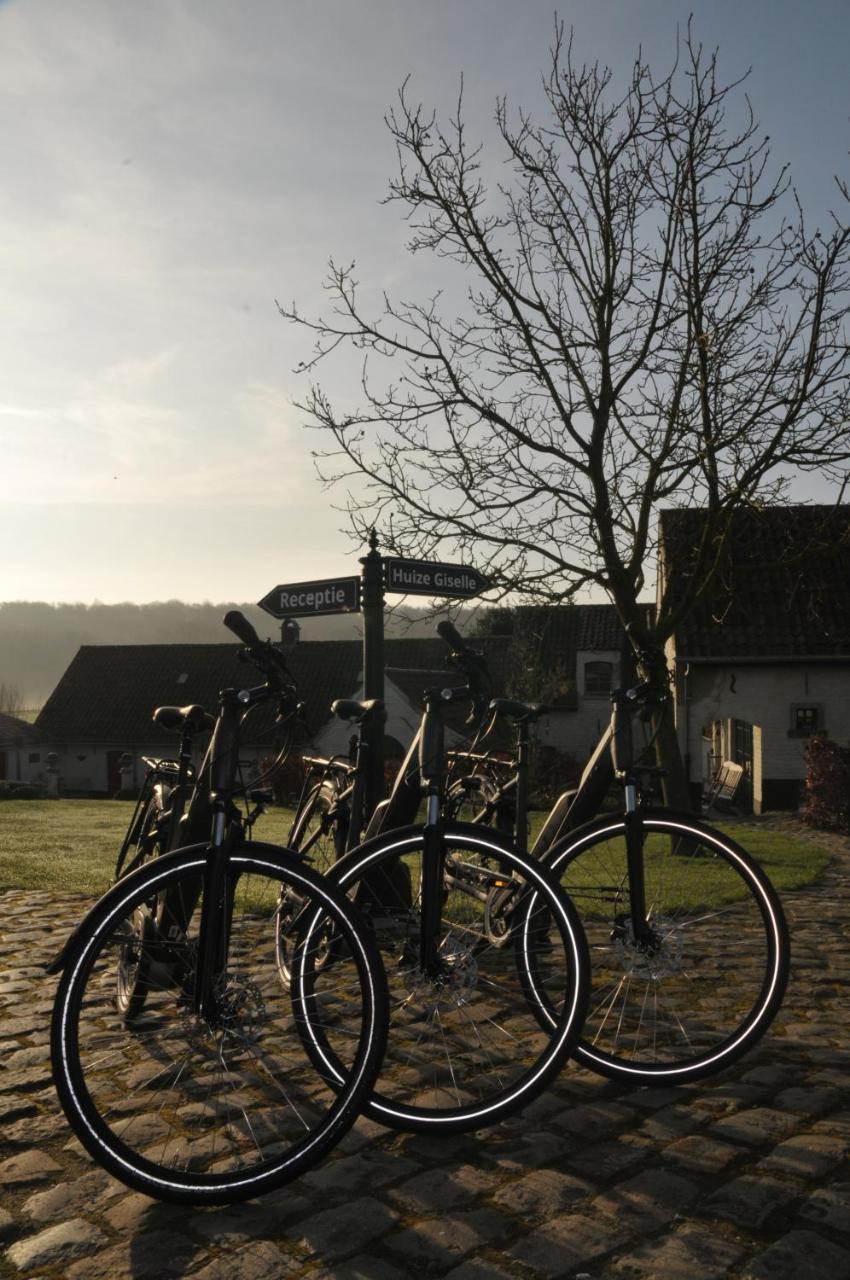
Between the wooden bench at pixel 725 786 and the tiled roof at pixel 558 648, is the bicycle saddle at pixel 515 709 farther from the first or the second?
the tiled roof at pixel 558 648

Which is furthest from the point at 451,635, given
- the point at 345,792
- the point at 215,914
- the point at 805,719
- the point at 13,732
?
the point at 13,732

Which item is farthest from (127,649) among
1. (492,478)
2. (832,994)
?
(832,994)

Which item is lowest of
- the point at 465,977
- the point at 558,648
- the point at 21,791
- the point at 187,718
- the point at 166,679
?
the point at 21,791

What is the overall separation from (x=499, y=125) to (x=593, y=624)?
101 ft

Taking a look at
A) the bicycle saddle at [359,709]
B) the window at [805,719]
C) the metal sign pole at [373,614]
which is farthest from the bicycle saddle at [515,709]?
the window at [805,719]

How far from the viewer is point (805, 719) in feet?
78.5

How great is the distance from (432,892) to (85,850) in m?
9.54

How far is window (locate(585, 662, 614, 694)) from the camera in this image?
42.1 metres

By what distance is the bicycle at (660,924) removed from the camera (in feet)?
12.6

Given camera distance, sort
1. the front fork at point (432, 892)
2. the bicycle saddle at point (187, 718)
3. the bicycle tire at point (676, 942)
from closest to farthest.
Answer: the front fork at point (432, 892) < the bicycle tire at point (676, 942) < the bicycle saddle at point (187, 718)

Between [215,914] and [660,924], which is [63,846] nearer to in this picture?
[660,924]

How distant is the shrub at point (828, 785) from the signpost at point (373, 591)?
13.2 metres

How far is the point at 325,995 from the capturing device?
11.6ft

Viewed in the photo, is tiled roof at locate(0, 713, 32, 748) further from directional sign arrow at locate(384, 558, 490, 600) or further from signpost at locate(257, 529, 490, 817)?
Answer: directional sign arrow at locate(384, 558, 490, 600)
